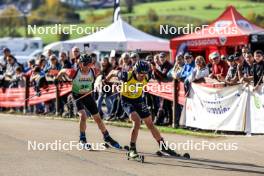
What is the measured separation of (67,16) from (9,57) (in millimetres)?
65227

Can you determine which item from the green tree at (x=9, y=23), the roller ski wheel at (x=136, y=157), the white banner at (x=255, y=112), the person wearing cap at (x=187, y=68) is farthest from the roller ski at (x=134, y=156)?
the green tree at (x=9, y=23)

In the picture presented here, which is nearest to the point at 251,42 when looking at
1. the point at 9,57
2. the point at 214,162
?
the point at 9,57

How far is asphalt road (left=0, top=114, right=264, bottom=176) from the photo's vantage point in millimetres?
10781

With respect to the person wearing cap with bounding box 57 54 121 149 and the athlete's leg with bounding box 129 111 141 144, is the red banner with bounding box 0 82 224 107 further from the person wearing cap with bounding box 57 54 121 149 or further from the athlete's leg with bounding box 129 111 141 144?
the athlete's leg with bounding box 129 111 141 144

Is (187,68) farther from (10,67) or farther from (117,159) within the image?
(10,67)

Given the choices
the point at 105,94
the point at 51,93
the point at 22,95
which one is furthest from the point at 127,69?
the point at 22,95

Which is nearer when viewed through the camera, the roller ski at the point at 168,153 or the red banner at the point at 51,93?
the roller ski at the point at 168,153

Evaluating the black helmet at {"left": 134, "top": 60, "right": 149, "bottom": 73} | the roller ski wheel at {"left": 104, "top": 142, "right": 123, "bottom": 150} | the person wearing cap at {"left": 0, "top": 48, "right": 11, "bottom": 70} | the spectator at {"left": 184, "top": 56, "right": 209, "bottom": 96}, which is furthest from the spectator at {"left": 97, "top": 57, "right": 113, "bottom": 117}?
the black helmet at {"left": 134, "top": 60, "right": 149, "bottom": 73}

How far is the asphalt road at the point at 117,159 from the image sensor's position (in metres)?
10.8

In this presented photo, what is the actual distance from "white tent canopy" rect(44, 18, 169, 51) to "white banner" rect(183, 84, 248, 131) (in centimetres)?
971

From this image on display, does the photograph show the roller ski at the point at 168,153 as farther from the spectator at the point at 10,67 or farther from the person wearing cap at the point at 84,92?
the spectator at the point at 10,67

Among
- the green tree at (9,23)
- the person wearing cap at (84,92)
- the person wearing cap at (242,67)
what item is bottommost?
the person wearing cap at (84,92)

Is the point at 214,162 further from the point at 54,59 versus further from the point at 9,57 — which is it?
the point at 9,57

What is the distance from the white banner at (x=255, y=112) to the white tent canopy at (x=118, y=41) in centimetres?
1142
